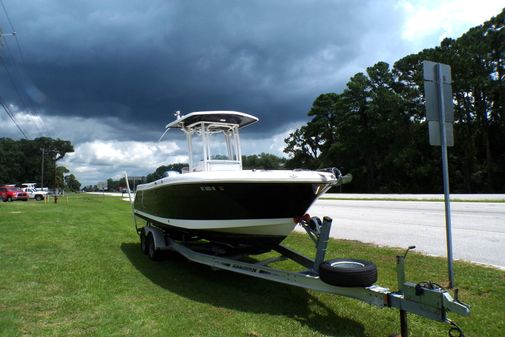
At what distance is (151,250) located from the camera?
8781 mm

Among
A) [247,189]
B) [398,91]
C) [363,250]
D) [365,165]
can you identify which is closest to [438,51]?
[398,91]

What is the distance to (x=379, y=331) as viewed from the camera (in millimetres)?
4562

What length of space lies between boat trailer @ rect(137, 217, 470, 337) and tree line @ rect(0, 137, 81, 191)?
103 meters

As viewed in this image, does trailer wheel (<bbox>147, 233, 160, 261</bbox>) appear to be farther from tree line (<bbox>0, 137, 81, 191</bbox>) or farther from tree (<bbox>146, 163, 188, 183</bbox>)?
tree line (<bbox>0, 137, 81, 191</bbox>)

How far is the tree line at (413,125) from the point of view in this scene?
44.4m

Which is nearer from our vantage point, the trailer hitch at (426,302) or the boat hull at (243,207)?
the trailer hitch at (426,302)

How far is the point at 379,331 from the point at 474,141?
155 feet

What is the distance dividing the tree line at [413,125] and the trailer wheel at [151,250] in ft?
143

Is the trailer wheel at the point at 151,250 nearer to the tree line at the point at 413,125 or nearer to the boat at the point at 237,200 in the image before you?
the boat at the point at 237,200

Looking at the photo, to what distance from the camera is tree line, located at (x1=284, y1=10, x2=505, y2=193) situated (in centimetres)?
4439

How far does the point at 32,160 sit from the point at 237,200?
130 m

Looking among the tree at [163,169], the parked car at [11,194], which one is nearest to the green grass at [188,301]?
the tree at [163,169]

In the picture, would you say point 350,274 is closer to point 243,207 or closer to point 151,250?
point 243,207

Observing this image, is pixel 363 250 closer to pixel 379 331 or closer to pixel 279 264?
pixel 279 264
